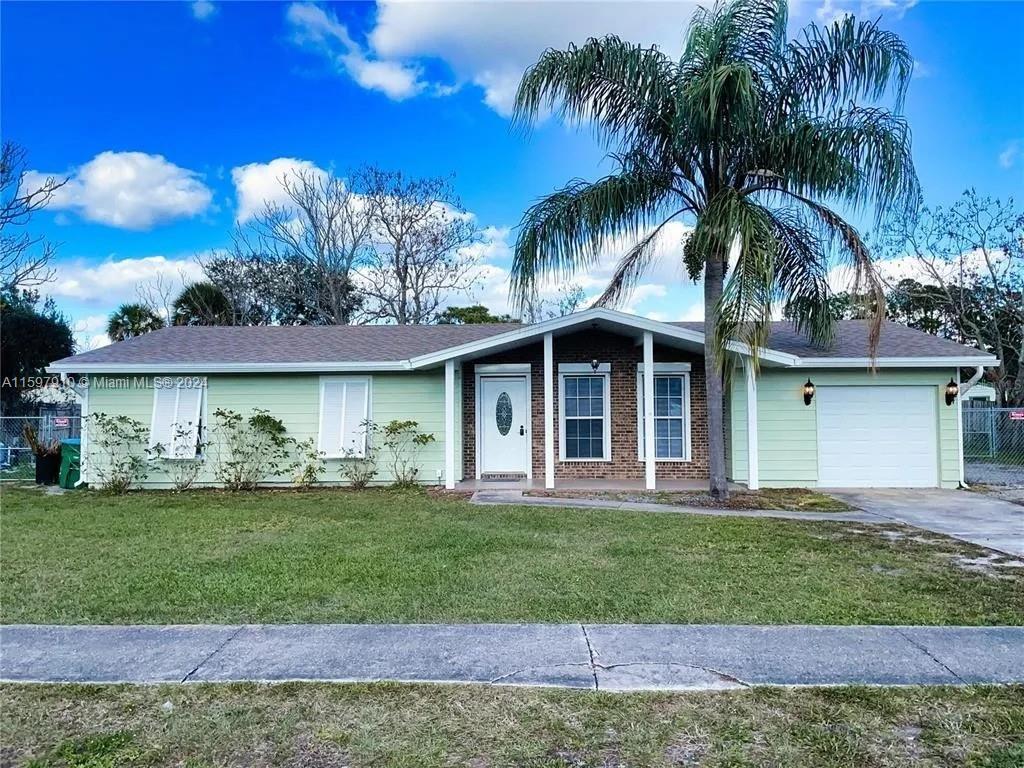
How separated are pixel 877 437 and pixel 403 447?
28.5 feet

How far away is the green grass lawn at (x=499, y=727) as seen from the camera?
2809 mm

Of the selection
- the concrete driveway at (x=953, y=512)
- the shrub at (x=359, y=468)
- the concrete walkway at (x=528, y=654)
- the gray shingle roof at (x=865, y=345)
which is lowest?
the concrete walkway at (x=528, y=654)

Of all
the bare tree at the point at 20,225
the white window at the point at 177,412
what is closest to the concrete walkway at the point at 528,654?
the white window at the point at 177,412

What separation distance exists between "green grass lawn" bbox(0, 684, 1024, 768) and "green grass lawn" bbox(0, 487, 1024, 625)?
1.19m

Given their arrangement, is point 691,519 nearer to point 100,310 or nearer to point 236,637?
point 236,637

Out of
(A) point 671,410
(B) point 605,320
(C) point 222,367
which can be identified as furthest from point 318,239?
(B) point 605,320

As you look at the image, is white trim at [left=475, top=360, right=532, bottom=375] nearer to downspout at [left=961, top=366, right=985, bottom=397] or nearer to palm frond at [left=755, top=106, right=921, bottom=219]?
palm frond at [left=755, top=106, right=921, bottom=219]

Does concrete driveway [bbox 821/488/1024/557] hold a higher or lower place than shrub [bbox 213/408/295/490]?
lower

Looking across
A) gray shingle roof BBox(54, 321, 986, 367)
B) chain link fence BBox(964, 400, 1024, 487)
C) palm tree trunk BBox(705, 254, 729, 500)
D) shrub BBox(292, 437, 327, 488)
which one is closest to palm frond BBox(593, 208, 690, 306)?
palm tree trunk BBox(705, 254, 729, 500)

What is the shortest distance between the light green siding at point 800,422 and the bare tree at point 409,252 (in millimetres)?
18831

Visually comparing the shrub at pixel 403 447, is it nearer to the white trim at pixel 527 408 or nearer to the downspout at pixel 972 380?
the white trim at pixel 527 408

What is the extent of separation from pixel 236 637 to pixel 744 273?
7.63 m

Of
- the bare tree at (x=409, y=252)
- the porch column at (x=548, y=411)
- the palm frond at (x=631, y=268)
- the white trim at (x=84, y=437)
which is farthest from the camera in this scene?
the bare tree at (x=409, y=252)

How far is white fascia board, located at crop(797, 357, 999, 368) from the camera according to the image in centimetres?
1152
